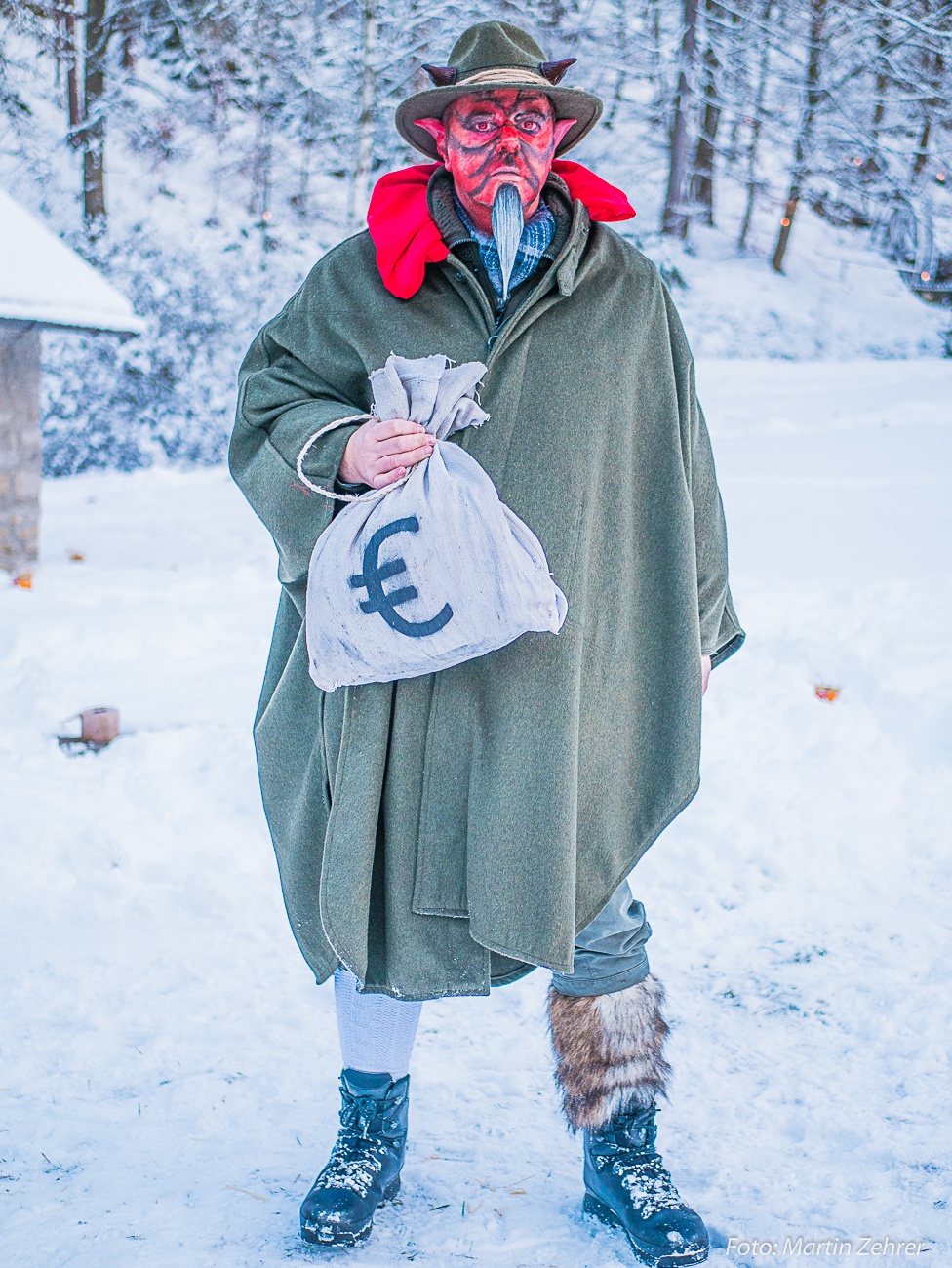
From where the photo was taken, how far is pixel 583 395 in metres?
1.87

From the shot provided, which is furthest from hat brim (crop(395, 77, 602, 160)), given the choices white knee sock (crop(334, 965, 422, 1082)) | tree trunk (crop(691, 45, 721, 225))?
tree trunk (crop(691, 45, 721, 225))

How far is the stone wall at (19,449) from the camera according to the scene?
7.39m

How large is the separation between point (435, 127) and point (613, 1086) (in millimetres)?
1779

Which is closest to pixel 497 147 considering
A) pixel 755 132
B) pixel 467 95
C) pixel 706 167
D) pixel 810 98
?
pixel 467 95

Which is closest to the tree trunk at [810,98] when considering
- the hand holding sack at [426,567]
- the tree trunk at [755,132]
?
the tree trunk at [755,132]

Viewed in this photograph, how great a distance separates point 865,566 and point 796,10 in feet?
44.8

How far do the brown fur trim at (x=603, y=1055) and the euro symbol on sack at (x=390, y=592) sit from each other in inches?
31.4

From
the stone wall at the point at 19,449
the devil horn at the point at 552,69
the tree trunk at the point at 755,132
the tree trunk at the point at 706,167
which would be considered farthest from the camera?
the tree trunk at the point at 706,167

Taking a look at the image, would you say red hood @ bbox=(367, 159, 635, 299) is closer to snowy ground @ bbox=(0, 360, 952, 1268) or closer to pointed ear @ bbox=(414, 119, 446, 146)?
pointed ear @ bbox=(414, 119, 446, 146)

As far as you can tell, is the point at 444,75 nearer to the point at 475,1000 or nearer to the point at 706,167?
the point at 475,1000

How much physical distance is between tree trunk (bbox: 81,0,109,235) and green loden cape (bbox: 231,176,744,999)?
46.2 ft

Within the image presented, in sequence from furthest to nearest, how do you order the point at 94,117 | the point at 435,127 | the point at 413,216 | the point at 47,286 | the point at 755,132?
the point at 755,132, the point at 94,117, the point at 47,286, the point at 435,127, the point at 413,216

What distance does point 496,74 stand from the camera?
1.89 m

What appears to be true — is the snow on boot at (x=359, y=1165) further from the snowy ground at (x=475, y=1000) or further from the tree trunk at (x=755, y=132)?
the tree trunk at (x=755, y=132)
